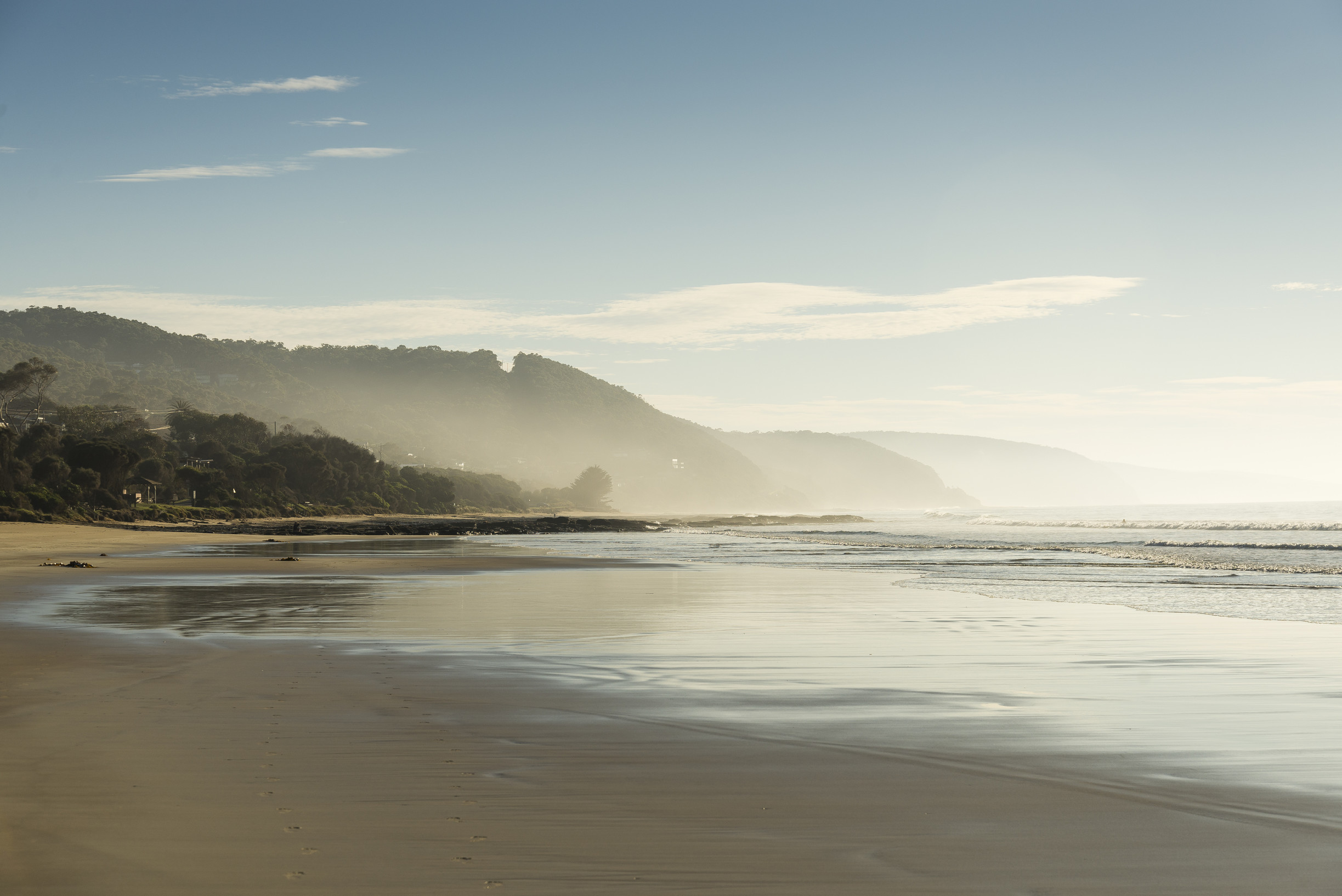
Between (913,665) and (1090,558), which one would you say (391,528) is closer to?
(1090,558)

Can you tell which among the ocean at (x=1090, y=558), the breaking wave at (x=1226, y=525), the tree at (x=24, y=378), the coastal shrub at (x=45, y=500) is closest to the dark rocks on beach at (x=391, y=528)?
the coastal shrub at (x=45, y=500)

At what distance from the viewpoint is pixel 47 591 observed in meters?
23.9

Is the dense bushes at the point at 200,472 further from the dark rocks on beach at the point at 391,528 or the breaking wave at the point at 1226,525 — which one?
the breaking wave at the point at 1226,525

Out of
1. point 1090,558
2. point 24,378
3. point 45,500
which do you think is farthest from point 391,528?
point 1090,558

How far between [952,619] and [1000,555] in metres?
29.5

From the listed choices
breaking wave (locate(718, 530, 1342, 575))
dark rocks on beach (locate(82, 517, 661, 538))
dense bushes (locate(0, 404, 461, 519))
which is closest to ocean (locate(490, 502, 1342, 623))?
breaking wave (locate(718, 530, 1342, 575))

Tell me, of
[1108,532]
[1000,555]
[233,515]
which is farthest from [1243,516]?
[233,515]

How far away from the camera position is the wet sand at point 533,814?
4984 millimetres

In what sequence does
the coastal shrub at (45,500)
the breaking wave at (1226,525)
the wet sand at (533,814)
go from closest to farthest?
the wet sand at (533,814)
the coastal shrub at (45,500)
the breaking wave at (1226,525)

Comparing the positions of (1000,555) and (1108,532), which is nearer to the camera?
(1000,555)

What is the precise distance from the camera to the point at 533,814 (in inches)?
237

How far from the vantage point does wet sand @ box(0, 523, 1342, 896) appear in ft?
16.4

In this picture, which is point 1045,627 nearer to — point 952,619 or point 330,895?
point 952,619

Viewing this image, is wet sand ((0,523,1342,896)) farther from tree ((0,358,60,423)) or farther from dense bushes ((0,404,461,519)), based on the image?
tree ((0,358,60,423))
